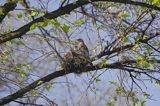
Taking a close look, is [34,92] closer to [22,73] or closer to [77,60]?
[22,73]

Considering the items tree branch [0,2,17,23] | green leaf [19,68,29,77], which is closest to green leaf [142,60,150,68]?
green leaf [19,68,29,77]

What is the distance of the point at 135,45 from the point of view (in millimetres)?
6891

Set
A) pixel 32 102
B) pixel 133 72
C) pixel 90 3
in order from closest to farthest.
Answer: pixel 90 3, pixel 32 102, pixel 133 72

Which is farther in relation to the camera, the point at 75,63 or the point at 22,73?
the point at 22,73

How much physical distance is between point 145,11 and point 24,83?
2.43 m

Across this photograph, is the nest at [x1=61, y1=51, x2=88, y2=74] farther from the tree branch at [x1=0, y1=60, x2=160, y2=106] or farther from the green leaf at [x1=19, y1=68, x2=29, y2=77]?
the green leaf at [x1=19, y1=68, x2=29, y2=77]

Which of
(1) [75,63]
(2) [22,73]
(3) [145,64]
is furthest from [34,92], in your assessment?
(3) [145,64]

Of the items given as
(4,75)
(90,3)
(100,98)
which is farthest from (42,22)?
(100,98)

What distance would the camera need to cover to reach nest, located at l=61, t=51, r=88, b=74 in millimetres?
6714

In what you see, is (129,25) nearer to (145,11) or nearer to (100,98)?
(145,11)

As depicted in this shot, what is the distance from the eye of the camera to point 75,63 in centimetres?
689

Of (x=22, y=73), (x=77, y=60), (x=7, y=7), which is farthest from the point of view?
(x=22, y=73)

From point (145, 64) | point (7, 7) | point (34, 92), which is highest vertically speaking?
point (7, 7)

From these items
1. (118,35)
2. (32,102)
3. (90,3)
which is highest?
(90,3)
